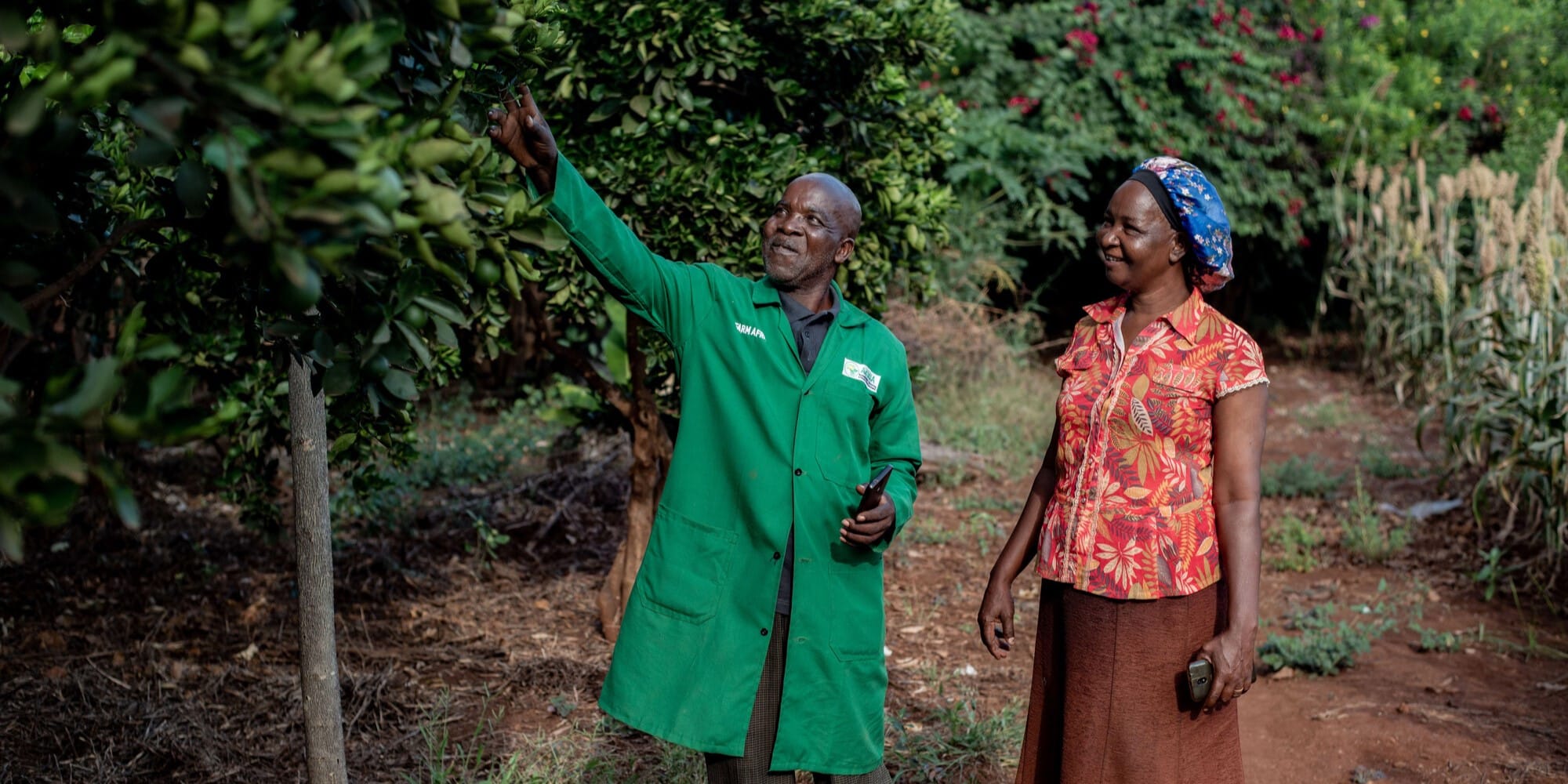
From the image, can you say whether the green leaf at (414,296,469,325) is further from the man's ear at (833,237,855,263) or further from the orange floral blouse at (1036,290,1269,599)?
the orange floral blouse at (1036,290,1269,599)

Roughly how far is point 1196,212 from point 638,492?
2684 millimetres

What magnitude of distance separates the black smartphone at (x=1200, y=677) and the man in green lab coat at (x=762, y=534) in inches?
27.6

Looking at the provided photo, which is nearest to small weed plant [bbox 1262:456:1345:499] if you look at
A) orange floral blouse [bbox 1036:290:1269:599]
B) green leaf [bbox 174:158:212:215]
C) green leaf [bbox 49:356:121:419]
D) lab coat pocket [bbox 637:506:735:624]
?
orange floral blouse [bbox 1036:290:1269:599]

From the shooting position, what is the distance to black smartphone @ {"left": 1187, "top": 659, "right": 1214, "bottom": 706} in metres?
2.60

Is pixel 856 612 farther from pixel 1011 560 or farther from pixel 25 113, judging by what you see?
pixel 25 113

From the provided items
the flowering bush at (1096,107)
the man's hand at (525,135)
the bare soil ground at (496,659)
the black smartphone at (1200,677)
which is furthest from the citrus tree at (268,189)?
the flowering bush at (1096,107)

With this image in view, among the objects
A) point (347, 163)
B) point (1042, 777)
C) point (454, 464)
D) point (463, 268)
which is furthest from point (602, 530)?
point (347, 163)

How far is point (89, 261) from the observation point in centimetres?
183

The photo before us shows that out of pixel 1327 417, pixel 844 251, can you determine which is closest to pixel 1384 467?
pixel 1327 417

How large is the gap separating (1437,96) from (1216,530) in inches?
454

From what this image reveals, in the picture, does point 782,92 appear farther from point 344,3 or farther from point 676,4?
point 344,3

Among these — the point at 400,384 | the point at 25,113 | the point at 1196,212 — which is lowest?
the point at 400,384

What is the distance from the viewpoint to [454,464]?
7465 mm

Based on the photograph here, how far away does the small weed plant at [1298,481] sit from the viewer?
25.0 feet
